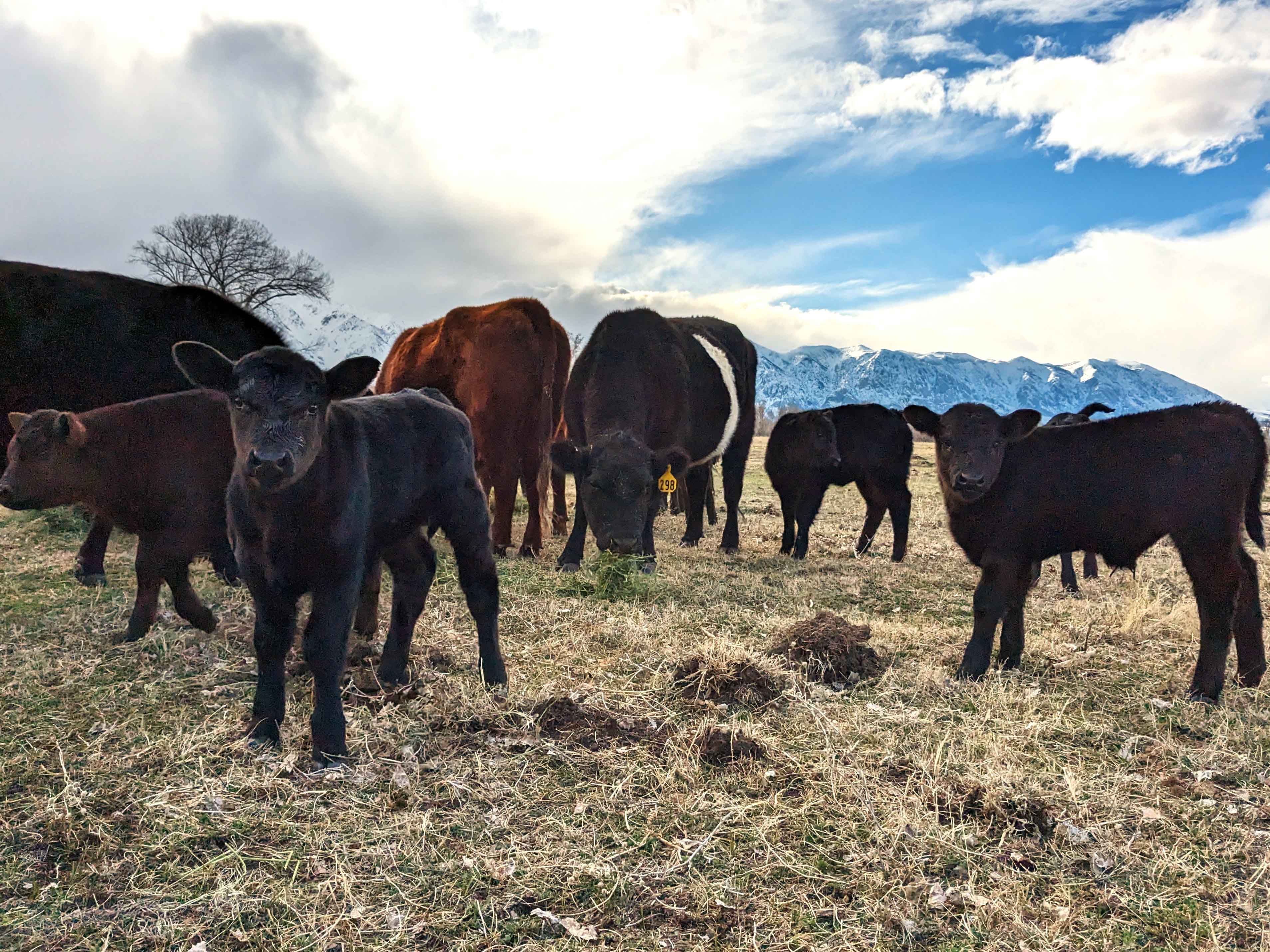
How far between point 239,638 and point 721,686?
336 centimetres

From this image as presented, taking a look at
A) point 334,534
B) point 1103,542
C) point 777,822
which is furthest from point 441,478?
point 1103,542

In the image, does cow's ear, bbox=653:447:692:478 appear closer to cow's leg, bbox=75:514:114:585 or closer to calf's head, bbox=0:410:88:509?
calf's head, bbox=0:410:88:509

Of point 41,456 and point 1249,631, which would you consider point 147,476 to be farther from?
point 1249,631

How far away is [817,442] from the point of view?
1001 cm

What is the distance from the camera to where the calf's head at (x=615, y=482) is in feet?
22.9

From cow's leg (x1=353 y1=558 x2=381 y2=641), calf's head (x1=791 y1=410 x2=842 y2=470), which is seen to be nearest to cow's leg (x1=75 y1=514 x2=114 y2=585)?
cow's leg (x1=353 y1=558 x2=381 y2=641)

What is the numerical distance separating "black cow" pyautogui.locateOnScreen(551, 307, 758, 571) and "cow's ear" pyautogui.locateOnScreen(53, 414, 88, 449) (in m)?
3.68

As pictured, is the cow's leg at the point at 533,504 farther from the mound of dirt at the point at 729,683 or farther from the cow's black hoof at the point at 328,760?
the cow's black hoof at the point at 328,760

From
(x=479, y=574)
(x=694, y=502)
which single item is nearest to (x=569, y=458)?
(x=479, y=574)

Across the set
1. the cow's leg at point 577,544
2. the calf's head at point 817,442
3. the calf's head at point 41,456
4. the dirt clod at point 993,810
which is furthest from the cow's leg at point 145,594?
the calf's head at point 817,442

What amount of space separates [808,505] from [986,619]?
506cm

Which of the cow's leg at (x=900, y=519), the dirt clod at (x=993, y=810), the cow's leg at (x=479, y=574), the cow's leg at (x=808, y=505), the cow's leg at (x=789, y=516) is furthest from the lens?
the cow's leg at (x=789, y=516)

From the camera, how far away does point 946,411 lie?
540cm

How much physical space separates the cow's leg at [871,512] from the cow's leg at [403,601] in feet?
23.1
